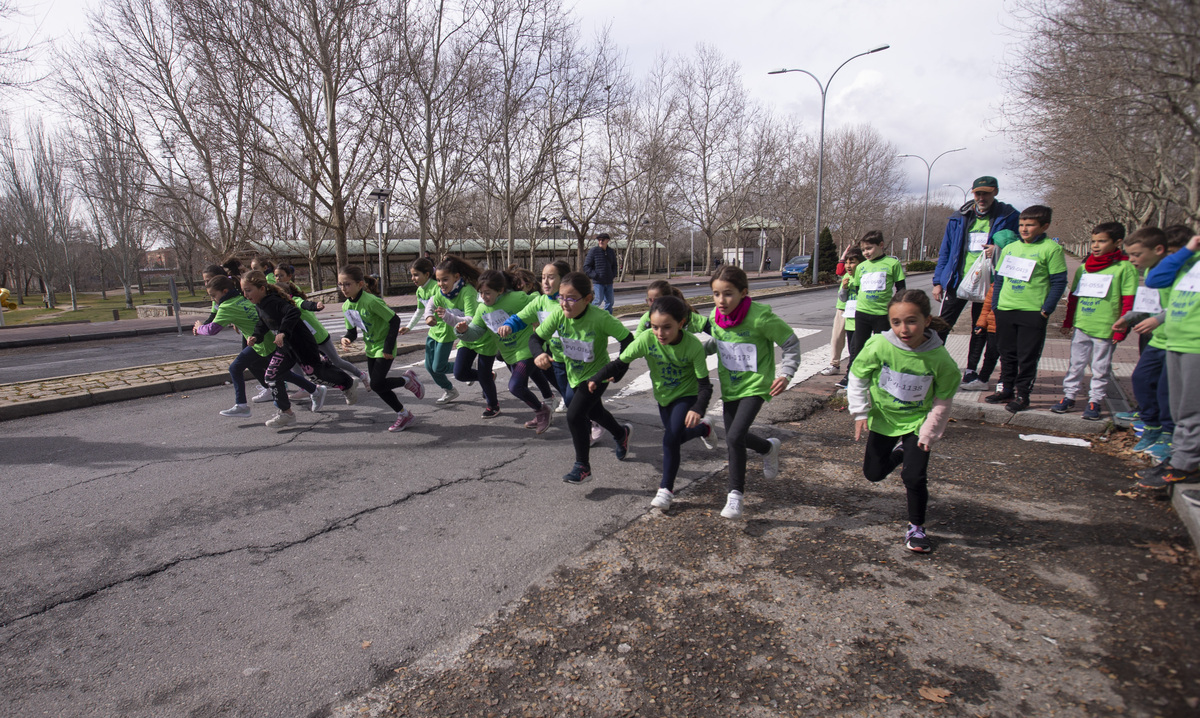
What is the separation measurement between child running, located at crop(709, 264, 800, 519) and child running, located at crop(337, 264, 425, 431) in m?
3.42

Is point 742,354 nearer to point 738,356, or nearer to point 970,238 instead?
point 738,356

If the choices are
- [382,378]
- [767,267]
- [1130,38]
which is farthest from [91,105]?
[767,267]

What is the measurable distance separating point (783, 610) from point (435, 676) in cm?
149

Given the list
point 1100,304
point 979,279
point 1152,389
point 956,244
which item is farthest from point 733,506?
point 956,244

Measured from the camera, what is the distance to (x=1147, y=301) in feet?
16.2

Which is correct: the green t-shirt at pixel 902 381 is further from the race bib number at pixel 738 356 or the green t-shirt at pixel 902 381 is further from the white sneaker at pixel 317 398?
the white sneaker at pixel 317 398

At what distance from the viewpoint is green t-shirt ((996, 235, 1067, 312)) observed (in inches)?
213

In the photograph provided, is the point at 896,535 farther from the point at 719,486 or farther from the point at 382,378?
the point at 382,378

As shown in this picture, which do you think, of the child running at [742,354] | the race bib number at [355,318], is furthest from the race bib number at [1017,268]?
→ the race bib number at [355,318]

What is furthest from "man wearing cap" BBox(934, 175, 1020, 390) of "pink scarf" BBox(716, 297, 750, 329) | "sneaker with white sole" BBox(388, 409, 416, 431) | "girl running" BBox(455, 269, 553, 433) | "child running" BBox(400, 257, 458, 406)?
"sneaker with white sole" BBox(388, 409, 416, 431)

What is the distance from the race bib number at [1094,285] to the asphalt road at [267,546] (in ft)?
11.8

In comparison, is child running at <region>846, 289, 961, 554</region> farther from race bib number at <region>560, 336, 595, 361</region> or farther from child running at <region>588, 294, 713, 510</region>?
race bib number at <region>560, 336, 595, 361</region>

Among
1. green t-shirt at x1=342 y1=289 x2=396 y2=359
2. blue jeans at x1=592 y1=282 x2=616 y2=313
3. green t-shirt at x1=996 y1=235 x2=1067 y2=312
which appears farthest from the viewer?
blue jeans at x1=592 y1=282 x2=616 y2=313

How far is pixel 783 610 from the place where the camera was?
2.79 metres
